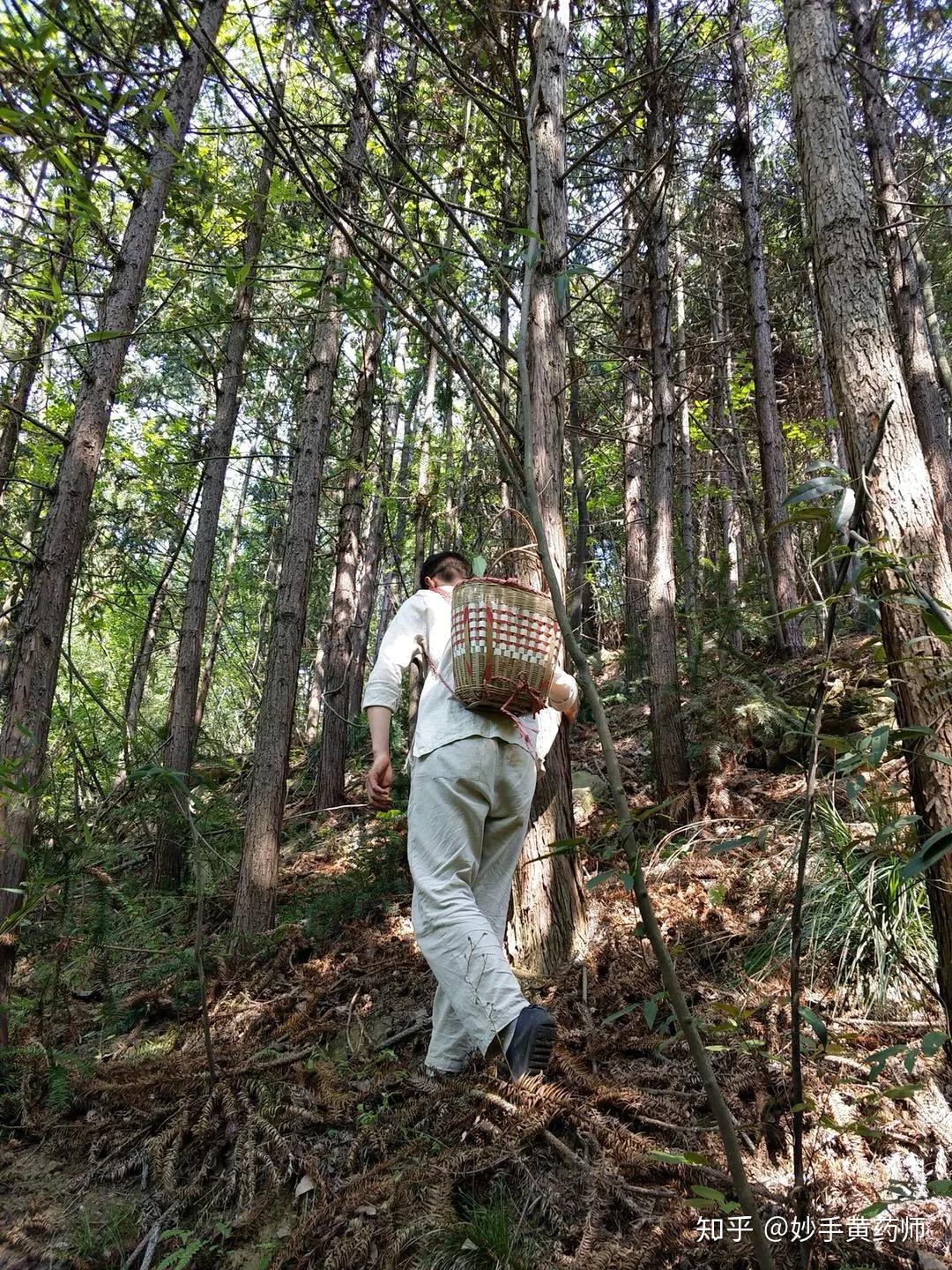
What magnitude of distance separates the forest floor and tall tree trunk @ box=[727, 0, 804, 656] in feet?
17.0

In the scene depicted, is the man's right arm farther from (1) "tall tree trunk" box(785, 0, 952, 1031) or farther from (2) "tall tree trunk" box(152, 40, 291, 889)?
(2) "tall tree trunk" box(152, 40, 291, 889)

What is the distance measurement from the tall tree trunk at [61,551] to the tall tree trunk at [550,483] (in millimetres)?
1964

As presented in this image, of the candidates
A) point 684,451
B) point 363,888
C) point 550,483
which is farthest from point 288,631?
point 684,451

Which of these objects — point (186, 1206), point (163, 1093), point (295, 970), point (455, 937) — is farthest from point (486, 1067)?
point (295, 970)

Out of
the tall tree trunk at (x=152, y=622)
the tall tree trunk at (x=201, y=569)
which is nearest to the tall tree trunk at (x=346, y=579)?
the tall tree trunk at (x=201, y=569)

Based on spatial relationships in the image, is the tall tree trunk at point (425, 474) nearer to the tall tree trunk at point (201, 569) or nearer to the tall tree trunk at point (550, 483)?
the tall tree trunk at point (201, 569)

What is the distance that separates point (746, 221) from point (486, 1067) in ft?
33.9

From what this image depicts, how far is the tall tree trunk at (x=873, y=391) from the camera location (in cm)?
265

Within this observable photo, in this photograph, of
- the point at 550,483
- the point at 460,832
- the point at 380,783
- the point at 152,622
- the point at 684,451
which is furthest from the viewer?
the point at 684,451

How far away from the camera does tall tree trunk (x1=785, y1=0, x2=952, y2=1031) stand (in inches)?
104

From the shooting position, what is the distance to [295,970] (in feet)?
15.5

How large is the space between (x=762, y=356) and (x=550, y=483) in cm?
701

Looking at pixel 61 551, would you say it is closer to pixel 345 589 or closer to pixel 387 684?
pixel 387 684

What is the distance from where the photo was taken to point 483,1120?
2.57 meters
